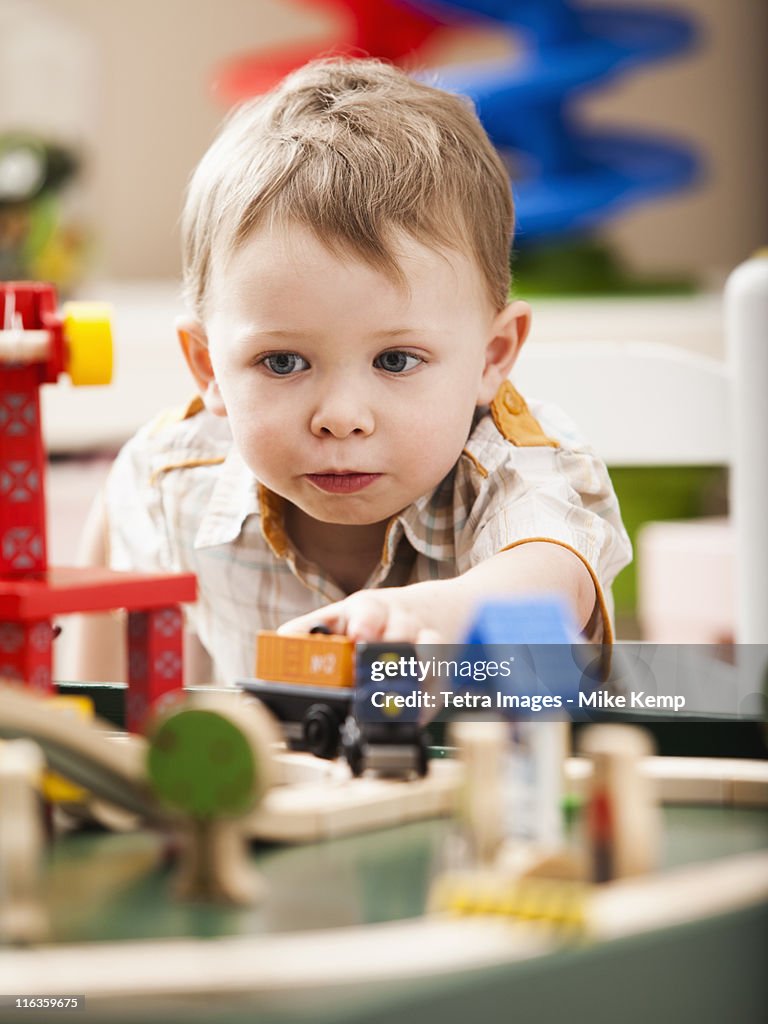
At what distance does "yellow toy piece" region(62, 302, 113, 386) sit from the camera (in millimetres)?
343

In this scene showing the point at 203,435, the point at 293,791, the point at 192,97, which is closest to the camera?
the point at 293,791

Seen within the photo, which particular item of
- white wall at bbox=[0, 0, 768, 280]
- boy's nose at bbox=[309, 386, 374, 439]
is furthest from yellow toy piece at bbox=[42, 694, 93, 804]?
white wall at bbox=[0, 0, 768, 280]

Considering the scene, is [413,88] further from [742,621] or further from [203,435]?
[742,621]

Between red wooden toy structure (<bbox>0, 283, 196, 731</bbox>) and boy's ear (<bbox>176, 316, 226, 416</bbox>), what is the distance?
0.15 metres

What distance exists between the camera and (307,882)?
0.27 m

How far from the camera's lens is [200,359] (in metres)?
0.51

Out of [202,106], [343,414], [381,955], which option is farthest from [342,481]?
[202,106]

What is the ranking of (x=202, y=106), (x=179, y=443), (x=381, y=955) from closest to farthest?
(x=381, y=955), (x=179, y=443), (x=202, y=106)

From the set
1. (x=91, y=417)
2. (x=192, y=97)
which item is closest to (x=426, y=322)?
(x=91, y=417)

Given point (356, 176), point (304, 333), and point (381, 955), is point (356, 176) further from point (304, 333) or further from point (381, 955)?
point (381, 955)

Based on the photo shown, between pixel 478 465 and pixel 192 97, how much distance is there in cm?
136

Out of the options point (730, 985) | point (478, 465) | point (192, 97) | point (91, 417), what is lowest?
point (730, 985)

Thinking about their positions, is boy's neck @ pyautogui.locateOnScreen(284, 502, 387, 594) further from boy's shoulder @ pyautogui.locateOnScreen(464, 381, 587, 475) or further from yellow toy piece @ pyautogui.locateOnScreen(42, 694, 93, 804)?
yellow toy piece @ pyautogui.locateOnScreen(42, 694, 93, 804)

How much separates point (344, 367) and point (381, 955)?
245mm
